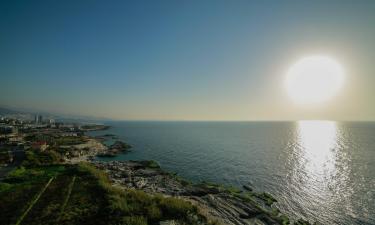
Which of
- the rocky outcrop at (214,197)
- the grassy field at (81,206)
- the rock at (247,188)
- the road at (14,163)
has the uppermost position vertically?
the grassy field at (81,206)

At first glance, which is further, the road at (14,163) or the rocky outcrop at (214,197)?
the road at (14,163)

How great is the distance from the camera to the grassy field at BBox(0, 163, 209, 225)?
18925 mm

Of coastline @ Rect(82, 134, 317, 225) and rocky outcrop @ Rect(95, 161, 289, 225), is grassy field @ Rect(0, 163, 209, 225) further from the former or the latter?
rocky outcrop @ Rect(95, 161, 289, 225)

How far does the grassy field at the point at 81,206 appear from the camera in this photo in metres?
18.9

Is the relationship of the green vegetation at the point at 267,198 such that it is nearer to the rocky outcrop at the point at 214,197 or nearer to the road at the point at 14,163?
the rocky outcrop at the point at 214,197

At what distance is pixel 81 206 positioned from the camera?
21.7m

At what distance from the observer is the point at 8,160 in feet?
150

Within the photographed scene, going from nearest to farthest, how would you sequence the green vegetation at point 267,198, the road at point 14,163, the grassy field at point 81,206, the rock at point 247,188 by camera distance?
the grassy field at point 81,206, the green vegetation at point 267,198, the road at point 14,163, the rock at point 247,188

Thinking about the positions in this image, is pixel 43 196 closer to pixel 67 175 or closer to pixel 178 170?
pixel 67 175

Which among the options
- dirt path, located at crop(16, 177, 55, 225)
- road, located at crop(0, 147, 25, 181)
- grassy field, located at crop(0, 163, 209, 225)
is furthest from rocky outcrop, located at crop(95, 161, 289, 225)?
road, located at crop(0, 147, 25, 181)

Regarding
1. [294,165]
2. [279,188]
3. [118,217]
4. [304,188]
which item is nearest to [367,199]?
[304,188]

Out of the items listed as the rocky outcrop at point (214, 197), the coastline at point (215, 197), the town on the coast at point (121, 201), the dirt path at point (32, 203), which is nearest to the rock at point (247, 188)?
the coastline at point (215, 197)

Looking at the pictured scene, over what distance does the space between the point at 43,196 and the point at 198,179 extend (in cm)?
2854

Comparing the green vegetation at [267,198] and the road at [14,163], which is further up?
the road at [14,163]
